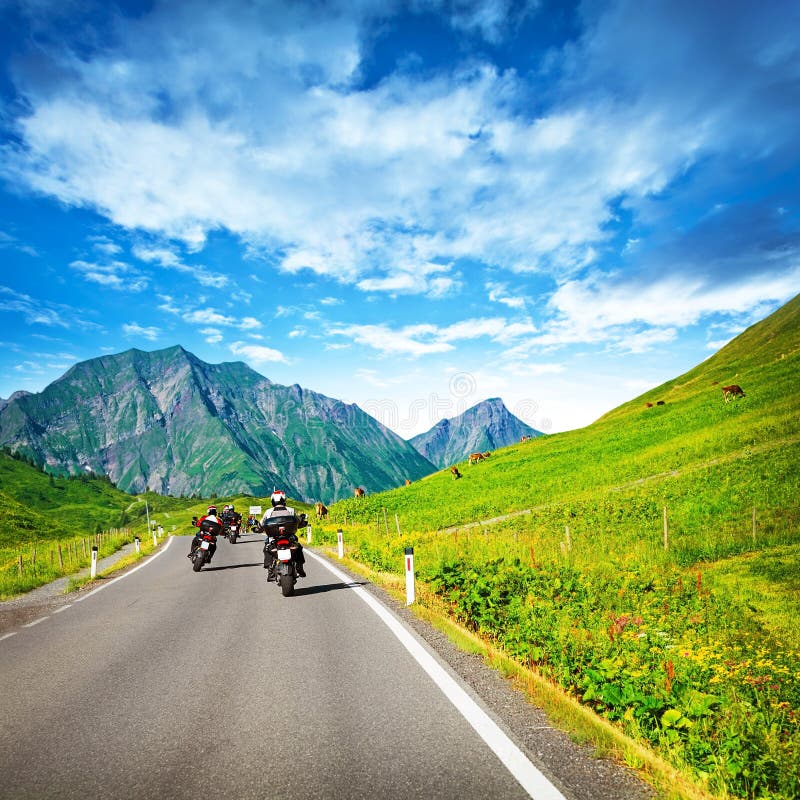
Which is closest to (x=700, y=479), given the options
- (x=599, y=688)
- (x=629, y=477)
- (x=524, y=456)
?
(x=629, y=477)

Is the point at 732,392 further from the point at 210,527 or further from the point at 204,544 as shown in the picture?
the point at 204,544

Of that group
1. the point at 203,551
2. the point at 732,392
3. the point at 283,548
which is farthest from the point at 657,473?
the point at 283,548

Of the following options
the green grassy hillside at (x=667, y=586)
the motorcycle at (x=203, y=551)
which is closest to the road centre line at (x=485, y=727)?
the green grassy hillside at (x=667, y=586)

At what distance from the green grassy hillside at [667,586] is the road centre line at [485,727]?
100 centimetres

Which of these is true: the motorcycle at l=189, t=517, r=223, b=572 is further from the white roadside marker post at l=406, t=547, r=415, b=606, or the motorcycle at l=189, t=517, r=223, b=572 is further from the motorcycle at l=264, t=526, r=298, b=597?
the white roadside marker post at l=406, t=547, r=415, b=606

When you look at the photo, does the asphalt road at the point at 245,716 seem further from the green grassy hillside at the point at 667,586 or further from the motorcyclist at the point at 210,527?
the motorcyclist at the point at 210,527

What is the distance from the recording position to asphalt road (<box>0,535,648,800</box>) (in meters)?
3.77

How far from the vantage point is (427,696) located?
538 centimetres

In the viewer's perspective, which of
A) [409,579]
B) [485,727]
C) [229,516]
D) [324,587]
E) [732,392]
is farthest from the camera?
[732,392]

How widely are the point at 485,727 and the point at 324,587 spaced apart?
9.00 m

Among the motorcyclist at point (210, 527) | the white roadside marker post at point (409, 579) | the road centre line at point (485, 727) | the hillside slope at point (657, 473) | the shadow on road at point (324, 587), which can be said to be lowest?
the road centre line at point (485, 727)

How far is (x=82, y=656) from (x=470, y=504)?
4303 cm

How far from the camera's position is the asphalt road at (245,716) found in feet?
12.4

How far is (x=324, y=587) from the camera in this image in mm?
13078
